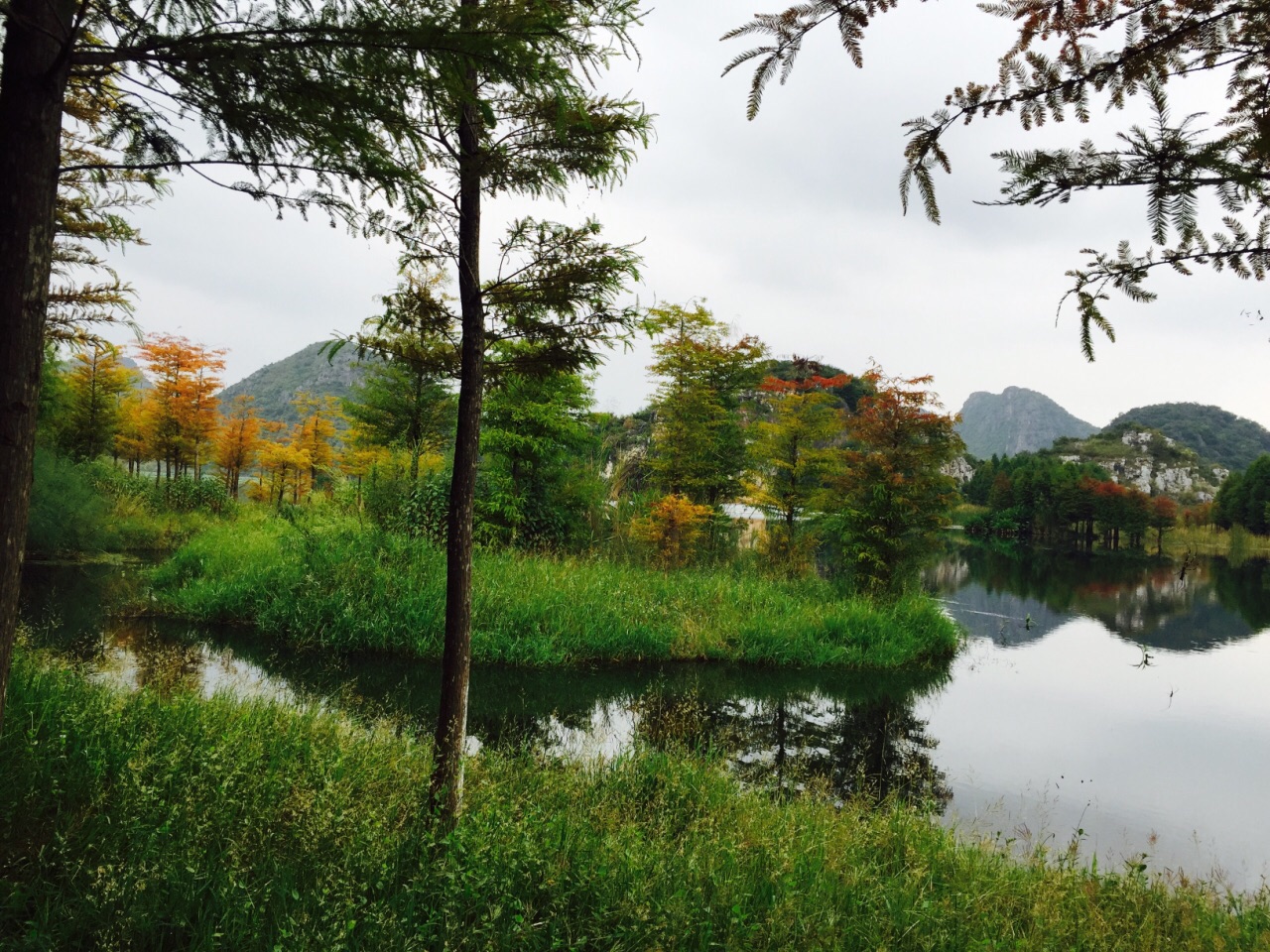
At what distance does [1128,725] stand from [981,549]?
4247 cm

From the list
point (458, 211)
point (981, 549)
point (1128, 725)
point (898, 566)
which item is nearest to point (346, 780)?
point (458, 211)

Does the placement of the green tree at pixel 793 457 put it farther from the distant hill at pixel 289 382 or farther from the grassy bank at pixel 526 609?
the distant hill at pixel 289 382

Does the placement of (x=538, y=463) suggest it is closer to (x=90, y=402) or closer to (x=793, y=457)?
(x=793, y=457)

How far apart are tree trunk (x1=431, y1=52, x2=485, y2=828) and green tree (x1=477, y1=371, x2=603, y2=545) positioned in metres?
9.97

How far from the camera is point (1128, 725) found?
10.8 meters

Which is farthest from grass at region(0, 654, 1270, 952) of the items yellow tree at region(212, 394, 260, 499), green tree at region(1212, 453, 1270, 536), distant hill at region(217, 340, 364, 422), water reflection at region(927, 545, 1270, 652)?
distant hill at region(217, 340, 364, 422)

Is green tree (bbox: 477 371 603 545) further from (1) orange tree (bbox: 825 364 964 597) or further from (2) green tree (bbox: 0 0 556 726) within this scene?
(2) green tree (bbox: 0 0 556 726)

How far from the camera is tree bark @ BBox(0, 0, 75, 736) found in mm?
2307

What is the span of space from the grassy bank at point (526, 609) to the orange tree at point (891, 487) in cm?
102

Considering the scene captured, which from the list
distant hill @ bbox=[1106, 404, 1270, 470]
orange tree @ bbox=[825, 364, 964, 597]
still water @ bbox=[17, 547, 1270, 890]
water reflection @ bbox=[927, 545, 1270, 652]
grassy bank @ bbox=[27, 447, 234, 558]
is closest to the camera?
still water @ bbox=[17, 547, 1270, 890]

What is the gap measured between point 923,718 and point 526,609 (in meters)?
6.32

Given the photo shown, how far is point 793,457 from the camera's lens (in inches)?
695

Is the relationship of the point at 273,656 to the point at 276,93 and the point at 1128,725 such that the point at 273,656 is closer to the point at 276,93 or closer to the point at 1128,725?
the point at 276,93

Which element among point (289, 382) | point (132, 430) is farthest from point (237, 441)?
point (289, 382)
